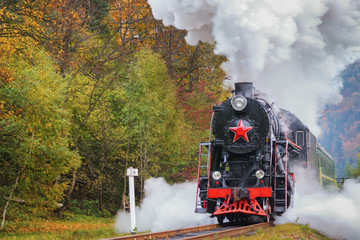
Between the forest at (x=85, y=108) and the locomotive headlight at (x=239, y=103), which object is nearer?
the locomotive headlight at (x=239, y=103)

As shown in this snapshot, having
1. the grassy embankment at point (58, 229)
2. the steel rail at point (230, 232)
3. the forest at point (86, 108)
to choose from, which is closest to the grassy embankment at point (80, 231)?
the grassy embankment at point (58, 229)

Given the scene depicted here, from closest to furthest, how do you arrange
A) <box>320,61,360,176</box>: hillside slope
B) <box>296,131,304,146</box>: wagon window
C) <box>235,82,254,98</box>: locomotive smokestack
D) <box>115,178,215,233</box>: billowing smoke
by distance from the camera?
1. <box>235,82,254,98</box>: locomotive smokestack
2. <box>115,178,215,233</box>: billowing smoke
3. <box>296,131,304,146</box>: wagon window
4. <box>320,61,360,176</box>: hillside slope

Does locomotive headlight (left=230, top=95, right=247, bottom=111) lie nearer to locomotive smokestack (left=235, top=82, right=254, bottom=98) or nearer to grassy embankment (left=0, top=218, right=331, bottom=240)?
locomotive smokestack (left=235, top=82, right=254, bottom=98)

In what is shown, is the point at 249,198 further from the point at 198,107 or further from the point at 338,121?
the point at 338,121

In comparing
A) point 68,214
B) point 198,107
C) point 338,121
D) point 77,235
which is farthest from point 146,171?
point 338,121

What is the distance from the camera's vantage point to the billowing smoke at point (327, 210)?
1157 centimetres

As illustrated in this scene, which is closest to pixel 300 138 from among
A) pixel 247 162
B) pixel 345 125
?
pixel 247 162

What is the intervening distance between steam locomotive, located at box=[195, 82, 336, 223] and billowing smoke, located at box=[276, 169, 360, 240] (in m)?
0.87

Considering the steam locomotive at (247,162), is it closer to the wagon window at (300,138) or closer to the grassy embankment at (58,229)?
the wagon window at (300,138)

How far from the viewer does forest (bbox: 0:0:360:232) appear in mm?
12828

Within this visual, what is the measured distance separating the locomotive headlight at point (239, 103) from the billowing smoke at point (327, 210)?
3.28 meters

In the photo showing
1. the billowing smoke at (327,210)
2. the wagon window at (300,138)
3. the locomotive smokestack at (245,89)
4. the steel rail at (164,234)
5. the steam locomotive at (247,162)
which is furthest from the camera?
the wagon window at (300,138)

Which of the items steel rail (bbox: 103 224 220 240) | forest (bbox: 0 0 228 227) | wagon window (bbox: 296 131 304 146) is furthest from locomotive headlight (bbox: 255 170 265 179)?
forest (bbox: 0 0 228 227)

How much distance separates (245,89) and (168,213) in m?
4.50
